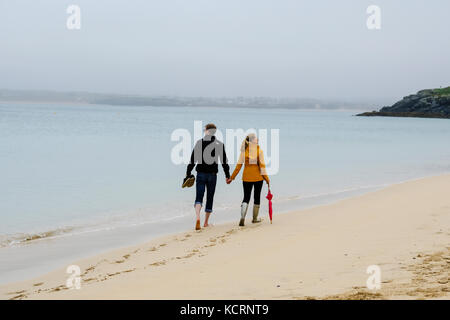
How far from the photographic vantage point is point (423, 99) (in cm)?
16988

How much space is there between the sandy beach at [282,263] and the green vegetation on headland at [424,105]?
6417 inches

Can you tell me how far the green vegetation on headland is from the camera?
160 m

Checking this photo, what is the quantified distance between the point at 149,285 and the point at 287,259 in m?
2.08

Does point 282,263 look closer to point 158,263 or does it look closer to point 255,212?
point 158,263

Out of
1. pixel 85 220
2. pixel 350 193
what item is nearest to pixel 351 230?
pixel 85 220

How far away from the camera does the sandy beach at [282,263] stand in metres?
5.54

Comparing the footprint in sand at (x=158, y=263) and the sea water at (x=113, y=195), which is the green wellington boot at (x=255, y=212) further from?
the footprint in sand at (x=158, y=263)

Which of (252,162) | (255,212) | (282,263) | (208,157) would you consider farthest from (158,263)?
(255,212)

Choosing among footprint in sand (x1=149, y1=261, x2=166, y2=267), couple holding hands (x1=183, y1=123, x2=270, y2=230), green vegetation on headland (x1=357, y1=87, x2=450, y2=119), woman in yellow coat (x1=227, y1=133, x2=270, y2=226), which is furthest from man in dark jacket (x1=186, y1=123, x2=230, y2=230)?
green vegetation on headland (x1=357, y1=87, x2=450, y2=119)

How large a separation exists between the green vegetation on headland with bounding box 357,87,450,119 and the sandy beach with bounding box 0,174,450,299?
6417 inches

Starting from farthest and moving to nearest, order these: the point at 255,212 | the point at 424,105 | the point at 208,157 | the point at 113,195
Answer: the point at 424,105
the point at 113,195
the point at 255,212
the point at 208,157

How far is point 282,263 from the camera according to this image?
22.7ft

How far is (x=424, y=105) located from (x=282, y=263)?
6875 inches
